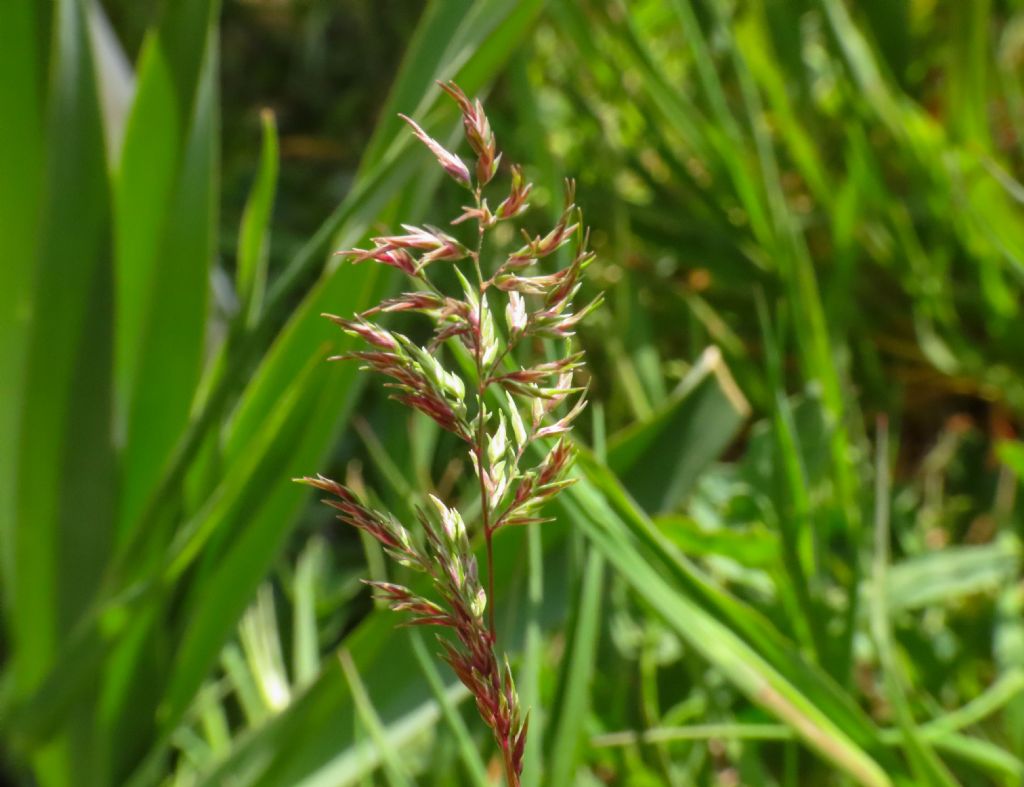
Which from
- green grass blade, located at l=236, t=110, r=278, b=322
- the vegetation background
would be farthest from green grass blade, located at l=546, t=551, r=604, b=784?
green grass blade, located at l=236, t=110, r=278, b=322

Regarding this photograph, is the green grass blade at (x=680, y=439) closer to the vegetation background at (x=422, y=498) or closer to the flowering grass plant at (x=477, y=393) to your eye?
the vegetation background at (x=422, y=498)

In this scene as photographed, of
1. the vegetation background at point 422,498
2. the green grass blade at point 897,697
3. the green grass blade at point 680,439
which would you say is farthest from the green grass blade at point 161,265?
the green grass blade at point 897,697

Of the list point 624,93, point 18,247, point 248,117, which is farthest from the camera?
point 248,117

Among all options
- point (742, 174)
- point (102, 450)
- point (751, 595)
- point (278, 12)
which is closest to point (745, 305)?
point (742, 174)

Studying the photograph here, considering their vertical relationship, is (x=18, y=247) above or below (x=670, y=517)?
above

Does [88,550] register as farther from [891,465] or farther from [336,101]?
[336,101]

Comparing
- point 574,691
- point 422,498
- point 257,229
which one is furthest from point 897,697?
point 257,229

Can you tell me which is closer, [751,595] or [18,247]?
[18,247]

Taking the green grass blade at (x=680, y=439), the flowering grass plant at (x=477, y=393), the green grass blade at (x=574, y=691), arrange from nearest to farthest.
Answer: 1. the flowering grass plant at (x=477, y=393)
2. the green grass blade at (x=574, y=691)
3. the green grass blade at (x=680, y=439)

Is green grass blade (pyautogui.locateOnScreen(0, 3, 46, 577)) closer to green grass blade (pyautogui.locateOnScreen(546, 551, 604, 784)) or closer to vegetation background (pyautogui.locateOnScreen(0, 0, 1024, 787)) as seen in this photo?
vegetation background (pyautogui.locateOnScreen(0, 0, 1024, 787))
